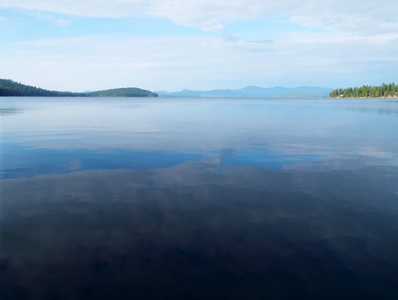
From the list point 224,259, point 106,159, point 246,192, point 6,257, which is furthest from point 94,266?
point 106,159

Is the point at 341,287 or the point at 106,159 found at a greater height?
the point at 106,159

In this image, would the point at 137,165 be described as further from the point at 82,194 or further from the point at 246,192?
the point at 246,192

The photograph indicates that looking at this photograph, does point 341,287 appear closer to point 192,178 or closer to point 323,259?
point 323,259

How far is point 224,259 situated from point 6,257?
5.83 m

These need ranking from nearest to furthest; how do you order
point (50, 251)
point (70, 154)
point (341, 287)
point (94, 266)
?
point (341, 287) → point (94, 266) → point (50, 251) → point (70, 154)

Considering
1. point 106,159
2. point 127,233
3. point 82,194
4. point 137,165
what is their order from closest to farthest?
point 127,233 → point 82,194 → point 137,165 → point 106,159

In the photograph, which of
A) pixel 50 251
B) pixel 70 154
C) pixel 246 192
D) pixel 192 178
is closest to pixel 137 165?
pixel 192 178

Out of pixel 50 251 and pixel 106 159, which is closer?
pixel 50 251

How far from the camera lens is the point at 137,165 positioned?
16828mm

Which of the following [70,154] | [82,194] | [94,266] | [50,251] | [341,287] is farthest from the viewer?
[70,154]

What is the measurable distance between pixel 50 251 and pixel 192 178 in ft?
25.0

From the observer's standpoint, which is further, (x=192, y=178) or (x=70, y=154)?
(x=70, y=154)

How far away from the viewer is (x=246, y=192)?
40.8 ft

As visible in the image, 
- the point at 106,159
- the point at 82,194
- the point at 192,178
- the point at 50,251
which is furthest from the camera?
the point at 106,159
